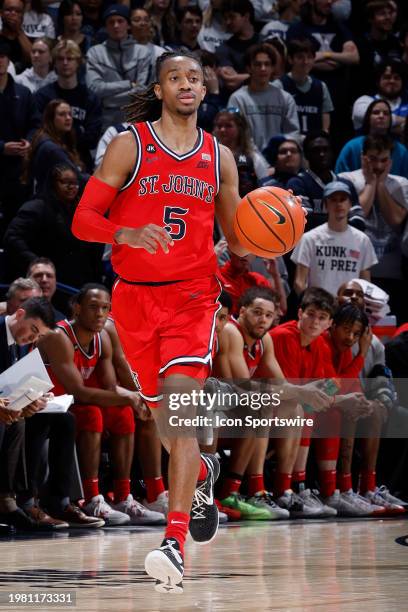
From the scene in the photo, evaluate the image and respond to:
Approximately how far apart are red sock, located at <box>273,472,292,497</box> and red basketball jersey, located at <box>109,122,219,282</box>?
11.5 ft

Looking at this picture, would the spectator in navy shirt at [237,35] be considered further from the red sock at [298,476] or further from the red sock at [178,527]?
the red sock at [178,527]

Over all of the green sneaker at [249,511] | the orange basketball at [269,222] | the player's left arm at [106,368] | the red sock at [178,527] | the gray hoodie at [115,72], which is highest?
the gray hoodie at [115,72]

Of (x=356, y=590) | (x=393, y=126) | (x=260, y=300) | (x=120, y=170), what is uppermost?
(x=393, y=126)

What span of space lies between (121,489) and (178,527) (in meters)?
3.13

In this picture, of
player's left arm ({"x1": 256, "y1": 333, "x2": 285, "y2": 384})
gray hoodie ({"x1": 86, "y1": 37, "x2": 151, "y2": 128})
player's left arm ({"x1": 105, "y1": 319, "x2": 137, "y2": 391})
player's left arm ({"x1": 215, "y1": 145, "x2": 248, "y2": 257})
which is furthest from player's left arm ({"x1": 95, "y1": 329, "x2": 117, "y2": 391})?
gray hoodie ({"x1": 86, "y1": 37, "x2": 151, "y2": 128})

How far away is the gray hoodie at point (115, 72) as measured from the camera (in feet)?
37.3

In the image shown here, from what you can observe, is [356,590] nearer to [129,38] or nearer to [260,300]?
[260,300]

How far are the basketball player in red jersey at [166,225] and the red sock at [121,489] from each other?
264 centimetres

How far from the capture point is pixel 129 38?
11.7 m

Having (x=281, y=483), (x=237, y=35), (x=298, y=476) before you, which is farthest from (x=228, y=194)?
(x=237, y=35)

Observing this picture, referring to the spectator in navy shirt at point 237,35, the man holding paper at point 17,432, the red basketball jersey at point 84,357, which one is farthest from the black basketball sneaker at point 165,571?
the spectator in navy shirt at point 237,35

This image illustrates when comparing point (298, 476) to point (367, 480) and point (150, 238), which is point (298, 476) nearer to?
point (367, 480)

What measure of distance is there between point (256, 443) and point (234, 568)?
8.72ft

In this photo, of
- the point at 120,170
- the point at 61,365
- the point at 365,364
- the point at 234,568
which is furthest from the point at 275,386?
the point at 120,170
